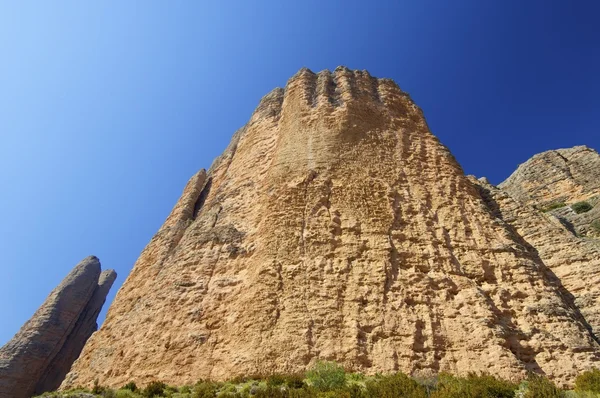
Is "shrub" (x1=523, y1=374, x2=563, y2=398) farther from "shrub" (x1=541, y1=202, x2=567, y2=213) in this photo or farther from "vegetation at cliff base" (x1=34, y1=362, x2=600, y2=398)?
"shrub" (x1=541, y1=202, x2=567, y2=213)

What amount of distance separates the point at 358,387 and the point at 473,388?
8.80 ft

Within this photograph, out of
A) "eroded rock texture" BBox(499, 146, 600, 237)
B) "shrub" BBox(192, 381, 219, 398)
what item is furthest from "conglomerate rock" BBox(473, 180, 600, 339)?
"shrub" BBox(192, 381, 219, 398)

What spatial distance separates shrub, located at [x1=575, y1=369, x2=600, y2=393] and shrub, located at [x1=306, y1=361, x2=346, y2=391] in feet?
19.2

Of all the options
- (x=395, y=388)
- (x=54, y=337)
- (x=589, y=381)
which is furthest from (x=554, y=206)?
(x=54, y=337)

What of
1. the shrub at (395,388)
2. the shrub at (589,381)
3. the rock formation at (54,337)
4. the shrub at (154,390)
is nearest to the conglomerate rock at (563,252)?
the shrub at (589,381)

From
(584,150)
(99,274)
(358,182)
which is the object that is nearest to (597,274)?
(358,182)

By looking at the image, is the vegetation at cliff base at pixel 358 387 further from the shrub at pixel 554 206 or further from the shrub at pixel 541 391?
the shrub at pixel 554 206

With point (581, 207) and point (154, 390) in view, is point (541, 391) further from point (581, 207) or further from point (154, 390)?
point (581, 207)

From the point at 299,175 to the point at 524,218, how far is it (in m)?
9.41

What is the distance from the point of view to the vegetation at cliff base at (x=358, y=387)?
9.91m

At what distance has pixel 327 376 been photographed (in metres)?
11.0

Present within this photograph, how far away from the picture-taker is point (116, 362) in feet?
50.2

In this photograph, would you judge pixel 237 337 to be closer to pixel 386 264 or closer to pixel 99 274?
pixel 386 264

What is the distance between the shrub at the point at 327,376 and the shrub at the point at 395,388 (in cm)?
70
